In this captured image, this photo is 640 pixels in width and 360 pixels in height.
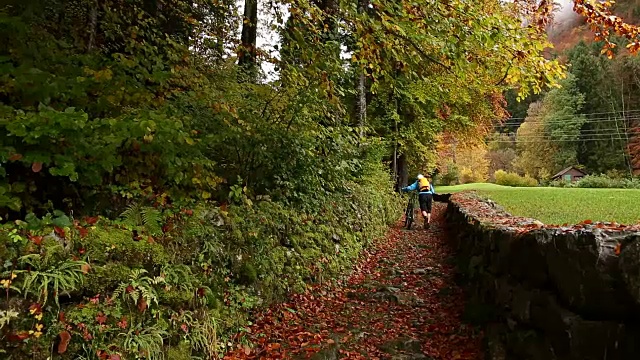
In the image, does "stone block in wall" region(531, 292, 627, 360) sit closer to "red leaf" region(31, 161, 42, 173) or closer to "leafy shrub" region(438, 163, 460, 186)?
"red leaf" region(31, 161, 42, 173)

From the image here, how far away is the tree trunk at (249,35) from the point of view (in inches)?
342

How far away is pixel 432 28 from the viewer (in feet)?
18.2

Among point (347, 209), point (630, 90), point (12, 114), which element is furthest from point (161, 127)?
point (630, 90)

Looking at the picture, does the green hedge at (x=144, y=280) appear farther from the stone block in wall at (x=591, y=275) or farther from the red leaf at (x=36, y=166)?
the stone block in wall at (x=591, y=275)

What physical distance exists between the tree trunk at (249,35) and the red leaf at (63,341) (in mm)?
6114

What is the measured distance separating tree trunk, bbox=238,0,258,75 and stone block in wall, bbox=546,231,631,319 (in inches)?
261

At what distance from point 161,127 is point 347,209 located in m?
6.22

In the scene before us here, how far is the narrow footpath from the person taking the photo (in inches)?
181

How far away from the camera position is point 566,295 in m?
3.09

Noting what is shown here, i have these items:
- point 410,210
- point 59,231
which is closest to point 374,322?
point 59,231

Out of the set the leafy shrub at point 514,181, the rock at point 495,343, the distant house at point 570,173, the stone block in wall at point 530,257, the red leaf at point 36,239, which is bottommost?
the rock at point 495,343

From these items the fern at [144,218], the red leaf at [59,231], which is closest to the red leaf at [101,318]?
the red leaf at [59,231]

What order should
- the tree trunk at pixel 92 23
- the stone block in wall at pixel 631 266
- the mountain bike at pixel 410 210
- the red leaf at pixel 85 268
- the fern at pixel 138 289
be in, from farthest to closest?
the mountain bike at pixel 410 210, the tree trunk at pixel 92 23, the fern at pixel 138 289, the red leaf at pixel 85 268, the stone block in wall at pixel 631 266

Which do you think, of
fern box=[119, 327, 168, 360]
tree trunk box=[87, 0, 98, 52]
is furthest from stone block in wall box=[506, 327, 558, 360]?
tree trunk box=[87, 0, 98, 52]
